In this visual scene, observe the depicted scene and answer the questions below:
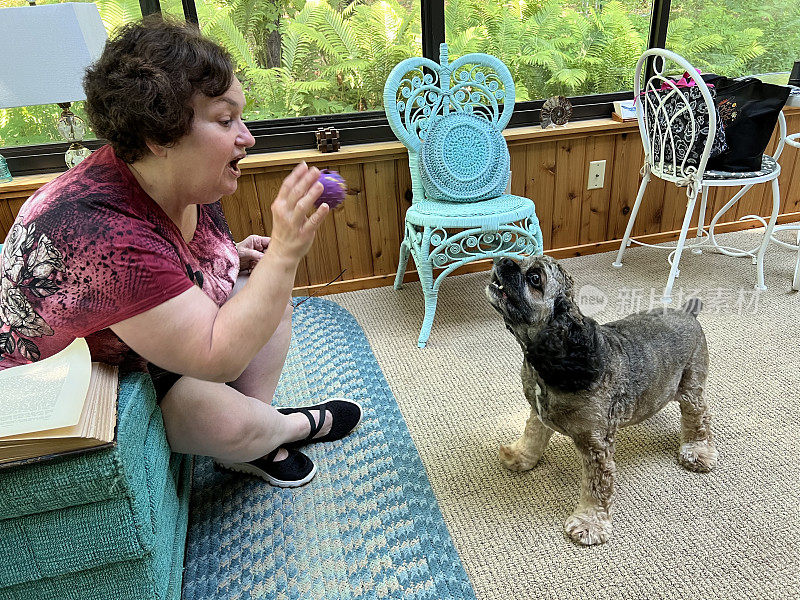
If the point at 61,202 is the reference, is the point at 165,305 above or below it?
below

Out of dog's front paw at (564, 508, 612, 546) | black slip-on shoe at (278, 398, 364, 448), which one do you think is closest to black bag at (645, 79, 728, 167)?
dog's front paw at (564, 508, 612, 546)

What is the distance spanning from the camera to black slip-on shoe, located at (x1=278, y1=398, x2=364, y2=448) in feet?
4.78

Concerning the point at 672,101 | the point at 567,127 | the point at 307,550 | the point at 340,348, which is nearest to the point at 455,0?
the point at 567,127

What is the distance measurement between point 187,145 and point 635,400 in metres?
1.04

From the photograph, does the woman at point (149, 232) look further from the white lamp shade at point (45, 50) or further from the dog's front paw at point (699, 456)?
the dog's front paw at point (699, 456)

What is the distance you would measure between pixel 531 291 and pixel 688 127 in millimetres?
1465

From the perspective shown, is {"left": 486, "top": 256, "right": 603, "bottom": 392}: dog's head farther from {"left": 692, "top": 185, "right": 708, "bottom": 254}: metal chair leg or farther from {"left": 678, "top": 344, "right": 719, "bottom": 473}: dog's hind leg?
{"left": 692, "top": 185, "right": 708, "bottom": 254}: metal chair leg

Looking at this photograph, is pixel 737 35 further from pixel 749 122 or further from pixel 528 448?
pixel 528 448

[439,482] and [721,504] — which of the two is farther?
[439,482]

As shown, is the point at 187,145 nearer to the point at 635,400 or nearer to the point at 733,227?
the point at 635,400

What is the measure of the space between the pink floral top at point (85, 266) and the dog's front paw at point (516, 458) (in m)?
0.91

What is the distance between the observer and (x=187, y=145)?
0.89m

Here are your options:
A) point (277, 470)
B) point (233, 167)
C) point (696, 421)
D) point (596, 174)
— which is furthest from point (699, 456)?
point (596, 174)

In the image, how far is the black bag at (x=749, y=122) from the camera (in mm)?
2029
